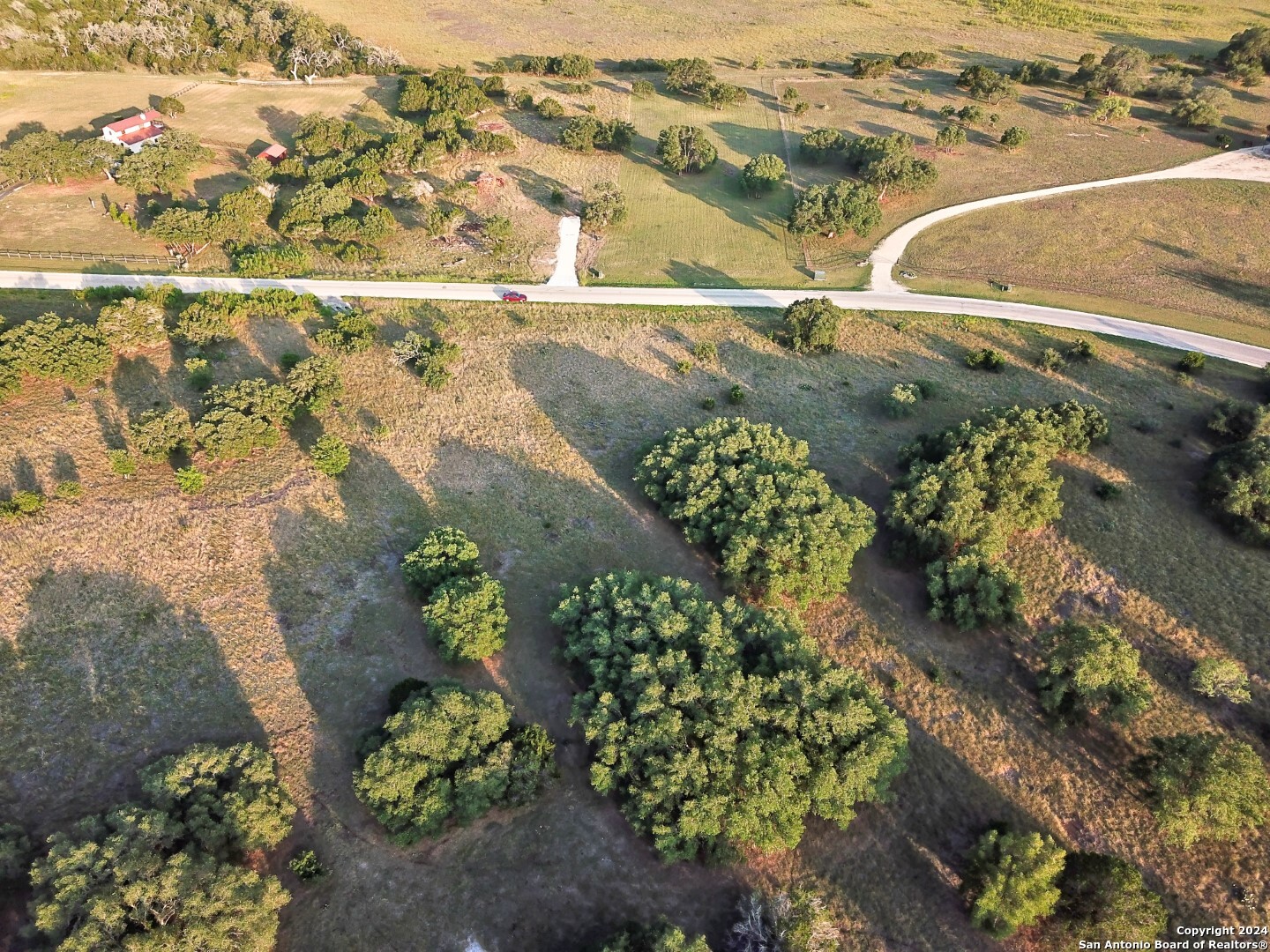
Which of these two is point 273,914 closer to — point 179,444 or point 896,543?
point 179,444

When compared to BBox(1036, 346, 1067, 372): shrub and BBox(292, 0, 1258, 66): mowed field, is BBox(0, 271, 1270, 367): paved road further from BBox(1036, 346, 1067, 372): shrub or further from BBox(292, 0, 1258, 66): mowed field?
BBox(292, 0, 1258, 66): mowed field

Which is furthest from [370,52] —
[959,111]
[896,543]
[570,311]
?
[896,543]

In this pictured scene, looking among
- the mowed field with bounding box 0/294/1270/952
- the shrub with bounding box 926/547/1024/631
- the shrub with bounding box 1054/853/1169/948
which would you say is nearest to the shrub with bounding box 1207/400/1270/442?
the mowed field with bounding box 0/294/1270/952

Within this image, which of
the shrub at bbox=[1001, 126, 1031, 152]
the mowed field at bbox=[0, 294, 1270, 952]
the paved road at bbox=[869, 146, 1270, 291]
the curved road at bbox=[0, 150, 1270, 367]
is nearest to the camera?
the mowed field at bbox=[0, 294, 1270, 952]

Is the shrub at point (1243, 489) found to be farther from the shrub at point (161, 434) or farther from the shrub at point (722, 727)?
the shrub at point (161, 434)

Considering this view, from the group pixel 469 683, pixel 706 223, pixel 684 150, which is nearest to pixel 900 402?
pixel 706 223

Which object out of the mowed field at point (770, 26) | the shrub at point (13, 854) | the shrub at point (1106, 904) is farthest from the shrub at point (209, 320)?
the mowed field at point (770, 26)
